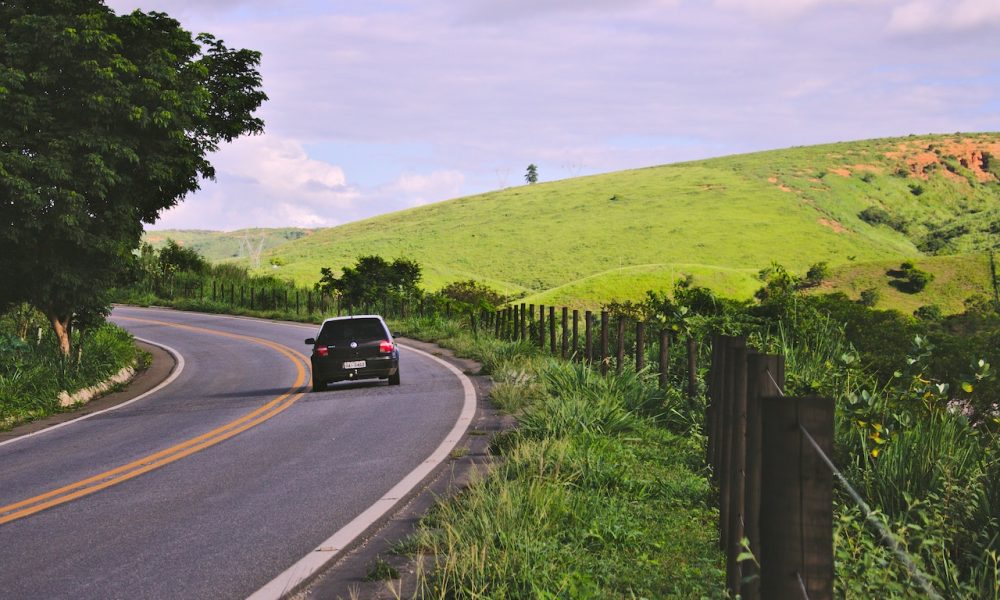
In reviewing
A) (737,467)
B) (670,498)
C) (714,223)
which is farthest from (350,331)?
(714,223)

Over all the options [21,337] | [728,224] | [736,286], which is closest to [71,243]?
[21,337]

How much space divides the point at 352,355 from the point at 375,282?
87.0 feet

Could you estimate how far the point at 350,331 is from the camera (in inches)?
781

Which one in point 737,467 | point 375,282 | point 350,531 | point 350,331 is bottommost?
point 350,531

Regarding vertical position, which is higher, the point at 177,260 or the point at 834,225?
the point at 834,225

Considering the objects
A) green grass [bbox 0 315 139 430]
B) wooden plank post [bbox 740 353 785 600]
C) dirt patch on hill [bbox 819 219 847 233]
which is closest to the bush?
dirt patch on hill [bbox 819 219 847 233]

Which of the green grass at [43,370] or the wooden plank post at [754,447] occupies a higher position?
the wooden plank post at [754,447]

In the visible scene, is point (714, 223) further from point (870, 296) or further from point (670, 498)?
point (670, 498)

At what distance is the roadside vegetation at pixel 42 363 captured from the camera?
667 inches

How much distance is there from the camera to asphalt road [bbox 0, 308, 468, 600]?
6.51 meters

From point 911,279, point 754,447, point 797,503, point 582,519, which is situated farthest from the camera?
point 911,279

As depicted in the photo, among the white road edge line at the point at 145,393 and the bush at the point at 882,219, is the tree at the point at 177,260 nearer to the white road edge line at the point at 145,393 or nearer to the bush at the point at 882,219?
the white road edge line at the point at 145,393

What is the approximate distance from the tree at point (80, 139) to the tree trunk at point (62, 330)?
0.03 meters

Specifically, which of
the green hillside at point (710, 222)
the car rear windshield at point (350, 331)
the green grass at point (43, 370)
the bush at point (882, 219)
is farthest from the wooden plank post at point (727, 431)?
the bush at point (882, 219)
